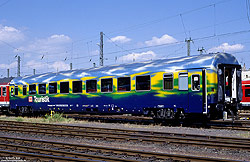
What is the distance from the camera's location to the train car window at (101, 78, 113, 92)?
791 inches

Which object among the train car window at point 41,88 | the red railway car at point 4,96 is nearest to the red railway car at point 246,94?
the train car window at point 41,88

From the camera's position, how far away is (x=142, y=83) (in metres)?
18.4

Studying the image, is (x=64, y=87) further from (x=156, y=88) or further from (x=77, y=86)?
(x=156, y=88)

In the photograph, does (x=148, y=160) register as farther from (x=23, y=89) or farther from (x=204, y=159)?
(x=23, y=89)

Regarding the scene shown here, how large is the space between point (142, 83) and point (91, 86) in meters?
4.36

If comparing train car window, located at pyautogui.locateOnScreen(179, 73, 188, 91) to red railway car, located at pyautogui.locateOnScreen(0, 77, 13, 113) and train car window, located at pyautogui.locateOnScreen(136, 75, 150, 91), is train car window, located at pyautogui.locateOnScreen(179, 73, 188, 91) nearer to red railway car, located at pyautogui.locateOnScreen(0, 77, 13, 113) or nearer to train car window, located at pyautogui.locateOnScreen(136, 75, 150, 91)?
train car window, located at pyautogui.locateOnScreen(136, 75, 150, 91)

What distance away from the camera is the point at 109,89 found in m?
20.1

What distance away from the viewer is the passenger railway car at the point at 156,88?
52.6 feet

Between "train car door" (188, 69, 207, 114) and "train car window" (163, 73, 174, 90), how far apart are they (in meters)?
1.13

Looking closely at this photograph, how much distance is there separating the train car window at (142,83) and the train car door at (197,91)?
107 inches

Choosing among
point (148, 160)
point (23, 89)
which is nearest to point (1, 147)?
point (148, 160)

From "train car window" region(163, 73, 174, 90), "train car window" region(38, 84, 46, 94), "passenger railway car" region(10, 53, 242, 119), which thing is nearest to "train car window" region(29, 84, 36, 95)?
"train car window" region(38, 84, 46, 94)

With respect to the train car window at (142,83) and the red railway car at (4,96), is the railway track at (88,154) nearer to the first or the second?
the train car window at (142,83)

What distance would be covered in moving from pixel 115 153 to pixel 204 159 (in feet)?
9.18
